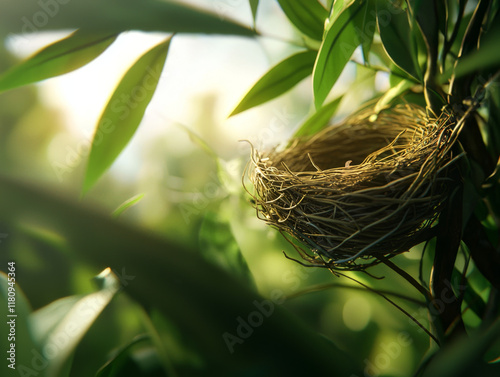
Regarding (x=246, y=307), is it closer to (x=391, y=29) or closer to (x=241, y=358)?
(x=241, y=358)

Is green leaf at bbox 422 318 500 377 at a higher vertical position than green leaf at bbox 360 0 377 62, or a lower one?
lower

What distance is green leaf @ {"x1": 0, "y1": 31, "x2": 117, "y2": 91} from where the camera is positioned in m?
0.47

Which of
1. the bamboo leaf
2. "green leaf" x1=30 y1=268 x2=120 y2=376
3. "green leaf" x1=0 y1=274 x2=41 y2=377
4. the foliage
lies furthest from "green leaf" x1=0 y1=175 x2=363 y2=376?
the bamboo leaf

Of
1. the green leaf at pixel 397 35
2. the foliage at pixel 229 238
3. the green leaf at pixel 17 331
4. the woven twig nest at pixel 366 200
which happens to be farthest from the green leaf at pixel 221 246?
the green leaf at pixel 397 35

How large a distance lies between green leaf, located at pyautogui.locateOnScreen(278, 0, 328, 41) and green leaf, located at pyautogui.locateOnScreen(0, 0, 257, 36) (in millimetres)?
164

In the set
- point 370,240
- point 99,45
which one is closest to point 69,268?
point 99,45

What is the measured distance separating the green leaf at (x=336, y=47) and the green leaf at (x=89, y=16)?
216mm

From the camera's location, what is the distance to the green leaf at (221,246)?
21.9 inches

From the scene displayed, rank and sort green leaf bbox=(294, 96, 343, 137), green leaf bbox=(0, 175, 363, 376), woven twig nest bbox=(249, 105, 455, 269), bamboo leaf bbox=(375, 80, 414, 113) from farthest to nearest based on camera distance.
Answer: green leaf bbox=(294, 96, 343, 137) < bamboo leaf bbox=(375, 80, 414, 113) < woven twig nest bbox=(249, 105, 455, 269) < green leaf bbox=(0, 175, 363, 376)

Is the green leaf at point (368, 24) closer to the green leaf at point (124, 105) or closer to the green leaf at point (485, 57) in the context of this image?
the green leaf at point (485, 57)

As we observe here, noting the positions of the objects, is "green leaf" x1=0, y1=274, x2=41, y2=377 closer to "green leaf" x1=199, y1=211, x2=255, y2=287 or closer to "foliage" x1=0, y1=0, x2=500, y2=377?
"foliage" x1=0, y1=0, x2=500, y2=377

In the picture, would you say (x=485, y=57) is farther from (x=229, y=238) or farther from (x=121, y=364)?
(x=121, y=364)

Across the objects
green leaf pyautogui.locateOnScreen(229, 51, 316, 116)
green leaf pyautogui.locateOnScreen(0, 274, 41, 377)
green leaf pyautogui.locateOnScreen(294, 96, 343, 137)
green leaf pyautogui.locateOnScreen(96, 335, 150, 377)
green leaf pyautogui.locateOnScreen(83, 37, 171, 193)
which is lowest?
green leaf pyautogui.locateOnScreen(96, 335, 150, 377)

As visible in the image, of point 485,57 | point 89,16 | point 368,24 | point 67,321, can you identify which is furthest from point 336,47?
point 67,321
